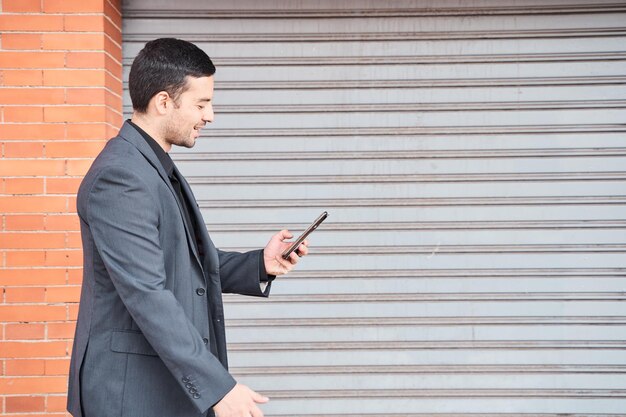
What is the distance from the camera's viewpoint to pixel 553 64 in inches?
175

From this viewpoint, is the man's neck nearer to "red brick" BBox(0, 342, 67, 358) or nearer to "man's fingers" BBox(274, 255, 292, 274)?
"man's fingers" BBox(274, 255, 292, 274)

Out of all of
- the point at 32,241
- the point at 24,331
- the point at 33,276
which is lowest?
the point at 24,331

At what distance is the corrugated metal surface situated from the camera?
4.42m

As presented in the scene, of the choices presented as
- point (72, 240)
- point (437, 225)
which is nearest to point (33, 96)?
point (72, 240)

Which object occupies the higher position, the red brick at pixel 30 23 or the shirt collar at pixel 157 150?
the red brick at pixel 30 23

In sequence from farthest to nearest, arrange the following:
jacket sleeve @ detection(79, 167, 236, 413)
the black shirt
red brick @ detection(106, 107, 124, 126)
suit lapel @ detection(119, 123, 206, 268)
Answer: red brick @ detection(106, 107, 124, 126)
the black shirt
suit lapel @ detection(119, 123, 206, 268)
jacket sleeve @ detection(79, 167, 236, 413)

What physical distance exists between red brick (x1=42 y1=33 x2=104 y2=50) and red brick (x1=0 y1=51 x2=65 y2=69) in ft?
0.14

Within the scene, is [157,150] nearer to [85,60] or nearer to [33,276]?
[85,60]

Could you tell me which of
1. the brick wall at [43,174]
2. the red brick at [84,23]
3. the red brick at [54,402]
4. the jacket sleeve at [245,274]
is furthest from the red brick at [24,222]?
the jacket sleeve at [245,274]

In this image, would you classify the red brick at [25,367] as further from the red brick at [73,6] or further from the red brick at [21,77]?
the red brick at [73,6]

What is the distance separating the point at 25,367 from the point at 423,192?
8.04 ft

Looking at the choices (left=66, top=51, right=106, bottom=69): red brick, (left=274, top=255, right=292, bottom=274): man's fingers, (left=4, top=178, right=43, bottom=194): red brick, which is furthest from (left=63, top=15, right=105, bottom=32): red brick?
(left=274, top=255, right=292, bottom=274): man's fingers

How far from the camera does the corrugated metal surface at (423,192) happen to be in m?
4.42

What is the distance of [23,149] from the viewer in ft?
13.0
